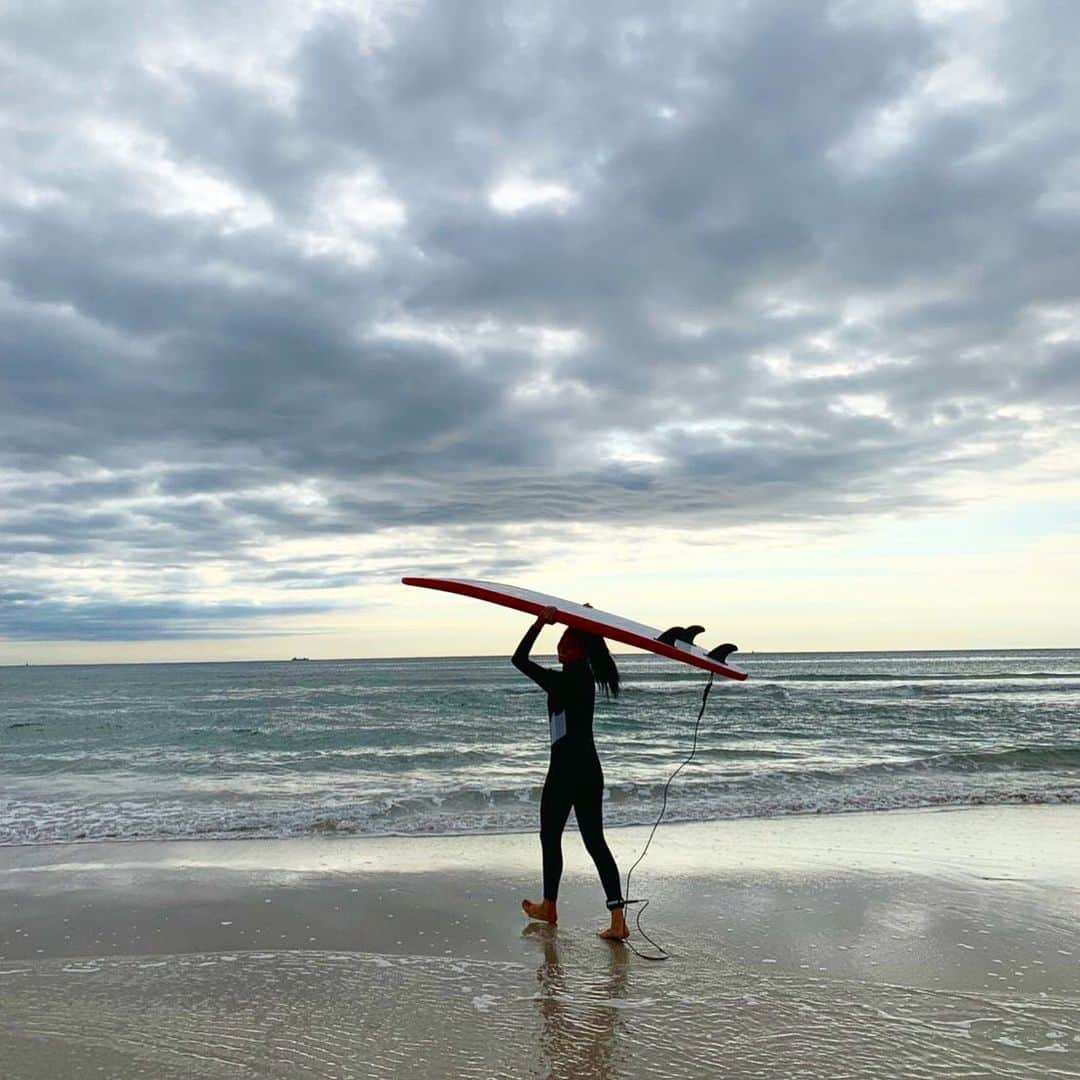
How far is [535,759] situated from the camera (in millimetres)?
17094

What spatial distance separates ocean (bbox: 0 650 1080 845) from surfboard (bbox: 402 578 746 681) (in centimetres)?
42

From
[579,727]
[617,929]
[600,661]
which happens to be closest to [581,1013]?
[617,929]

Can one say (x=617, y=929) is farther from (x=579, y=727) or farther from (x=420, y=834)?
(x=420, y=834)

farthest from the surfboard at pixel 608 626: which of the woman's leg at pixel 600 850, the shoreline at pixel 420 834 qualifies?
the shoreline at pixel 420 834

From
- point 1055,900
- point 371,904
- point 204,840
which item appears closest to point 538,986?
point 371,904

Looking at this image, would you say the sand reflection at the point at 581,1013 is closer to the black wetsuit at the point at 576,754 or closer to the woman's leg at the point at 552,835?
the woman's leg at the point at 552,835

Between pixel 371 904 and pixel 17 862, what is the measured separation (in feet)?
13.6

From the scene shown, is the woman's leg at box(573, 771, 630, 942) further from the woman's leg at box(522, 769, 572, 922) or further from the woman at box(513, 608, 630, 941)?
the woman's leg at box(522, 769, 572, 922)

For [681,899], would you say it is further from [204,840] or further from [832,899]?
[204,840]

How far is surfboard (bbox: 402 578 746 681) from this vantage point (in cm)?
515

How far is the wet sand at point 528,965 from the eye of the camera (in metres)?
3.77

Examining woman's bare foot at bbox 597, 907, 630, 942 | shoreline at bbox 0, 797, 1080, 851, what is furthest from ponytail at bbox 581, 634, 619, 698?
shoreline at bbox 0, 797, 1080, 851

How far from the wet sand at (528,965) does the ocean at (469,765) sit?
169cm

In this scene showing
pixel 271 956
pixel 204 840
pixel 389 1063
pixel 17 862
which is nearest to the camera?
pixel 389 1063
